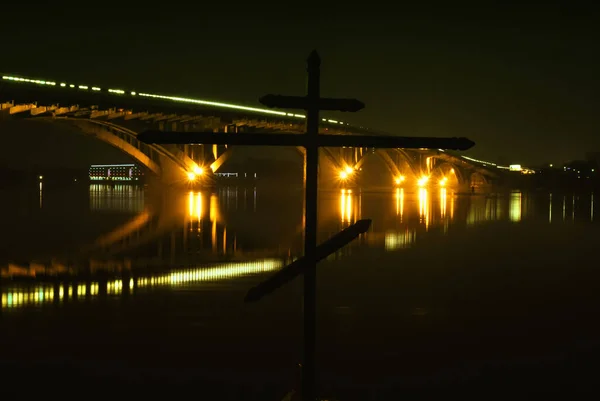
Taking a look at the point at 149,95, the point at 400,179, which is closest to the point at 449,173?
the point at 400,179

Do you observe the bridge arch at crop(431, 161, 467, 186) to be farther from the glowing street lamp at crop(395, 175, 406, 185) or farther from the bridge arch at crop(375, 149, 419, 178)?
the glowing street lamp at crop(395, 175, 406, 185)

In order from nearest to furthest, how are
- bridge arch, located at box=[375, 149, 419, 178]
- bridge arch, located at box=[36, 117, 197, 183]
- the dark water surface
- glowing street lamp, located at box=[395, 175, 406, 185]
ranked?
the dark water surface
bridge arch, located at box=[36, 117, 197, 183]
bridge arch, located at box=[375, 149, 419, 178]
glowing street lamp, located at box=[395, 175, 406, 185]

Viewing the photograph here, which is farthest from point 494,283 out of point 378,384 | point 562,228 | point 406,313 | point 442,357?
point 562,228

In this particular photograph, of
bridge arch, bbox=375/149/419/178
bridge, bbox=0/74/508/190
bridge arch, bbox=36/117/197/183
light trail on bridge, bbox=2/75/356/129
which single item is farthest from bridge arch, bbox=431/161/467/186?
bridge arch, bbox=36/117/197/183

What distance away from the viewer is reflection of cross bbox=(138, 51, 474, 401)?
550 centimetres

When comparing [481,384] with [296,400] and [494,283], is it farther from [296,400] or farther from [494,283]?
[494,283]

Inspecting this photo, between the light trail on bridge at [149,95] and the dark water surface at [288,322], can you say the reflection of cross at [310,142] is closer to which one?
the dark water surface at [288,322]

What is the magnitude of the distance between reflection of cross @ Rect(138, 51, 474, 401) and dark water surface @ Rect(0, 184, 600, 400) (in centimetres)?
132

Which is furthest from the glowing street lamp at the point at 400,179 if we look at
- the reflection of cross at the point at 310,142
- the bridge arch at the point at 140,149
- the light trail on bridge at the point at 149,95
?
the reflection of cross at the point at 310,142

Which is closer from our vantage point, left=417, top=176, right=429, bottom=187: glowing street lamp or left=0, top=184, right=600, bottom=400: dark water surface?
left=0, top=184, right=600, bottom=400: dark water surface

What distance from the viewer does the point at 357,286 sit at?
12.9 meters

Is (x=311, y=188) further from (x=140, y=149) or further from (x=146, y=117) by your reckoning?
(x=140, y=149)

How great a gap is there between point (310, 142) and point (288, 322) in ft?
15.1

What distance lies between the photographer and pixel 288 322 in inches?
375
